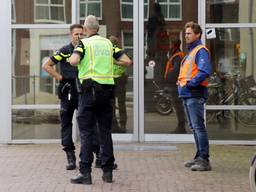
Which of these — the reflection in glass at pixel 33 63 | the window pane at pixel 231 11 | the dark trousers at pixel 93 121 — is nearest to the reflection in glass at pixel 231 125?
the window pane at pixel 231 11

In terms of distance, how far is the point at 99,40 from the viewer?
7859 mm

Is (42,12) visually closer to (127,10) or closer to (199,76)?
(127,10)

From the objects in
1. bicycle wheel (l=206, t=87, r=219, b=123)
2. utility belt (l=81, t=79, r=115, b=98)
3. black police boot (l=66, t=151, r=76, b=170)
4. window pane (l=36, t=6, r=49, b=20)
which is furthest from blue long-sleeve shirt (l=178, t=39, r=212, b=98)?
window pane (l=36, t=6, r=49, b=20)

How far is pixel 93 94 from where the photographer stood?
25.3 ft

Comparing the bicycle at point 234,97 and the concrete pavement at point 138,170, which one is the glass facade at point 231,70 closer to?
the bicycle at point 234,97

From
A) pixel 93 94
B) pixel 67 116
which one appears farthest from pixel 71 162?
pixel 93 94

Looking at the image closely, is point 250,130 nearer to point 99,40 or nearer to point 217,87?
point 217,87

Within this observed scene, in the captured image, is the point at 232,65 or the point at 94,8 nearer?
the point at 232,65

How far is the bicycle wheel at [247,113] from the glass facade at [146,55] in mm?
18

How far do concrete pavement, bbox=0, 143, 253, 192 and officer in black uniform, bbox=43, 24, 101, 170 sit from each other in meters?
0.37

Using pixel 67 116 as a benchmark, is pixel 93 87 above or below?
above

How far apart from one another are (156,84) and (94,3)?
1.84 metres

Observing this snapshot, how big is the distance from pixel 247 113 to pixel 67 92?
391 cm

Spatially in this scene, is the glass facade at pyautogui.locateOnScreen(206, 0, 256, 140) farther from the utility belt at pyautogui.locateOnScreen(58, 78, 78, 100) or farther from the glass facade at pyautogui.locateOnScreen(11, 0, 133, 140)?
the utility belt at pyautogui.locateOnScreen(58, 78, 78, 100)
